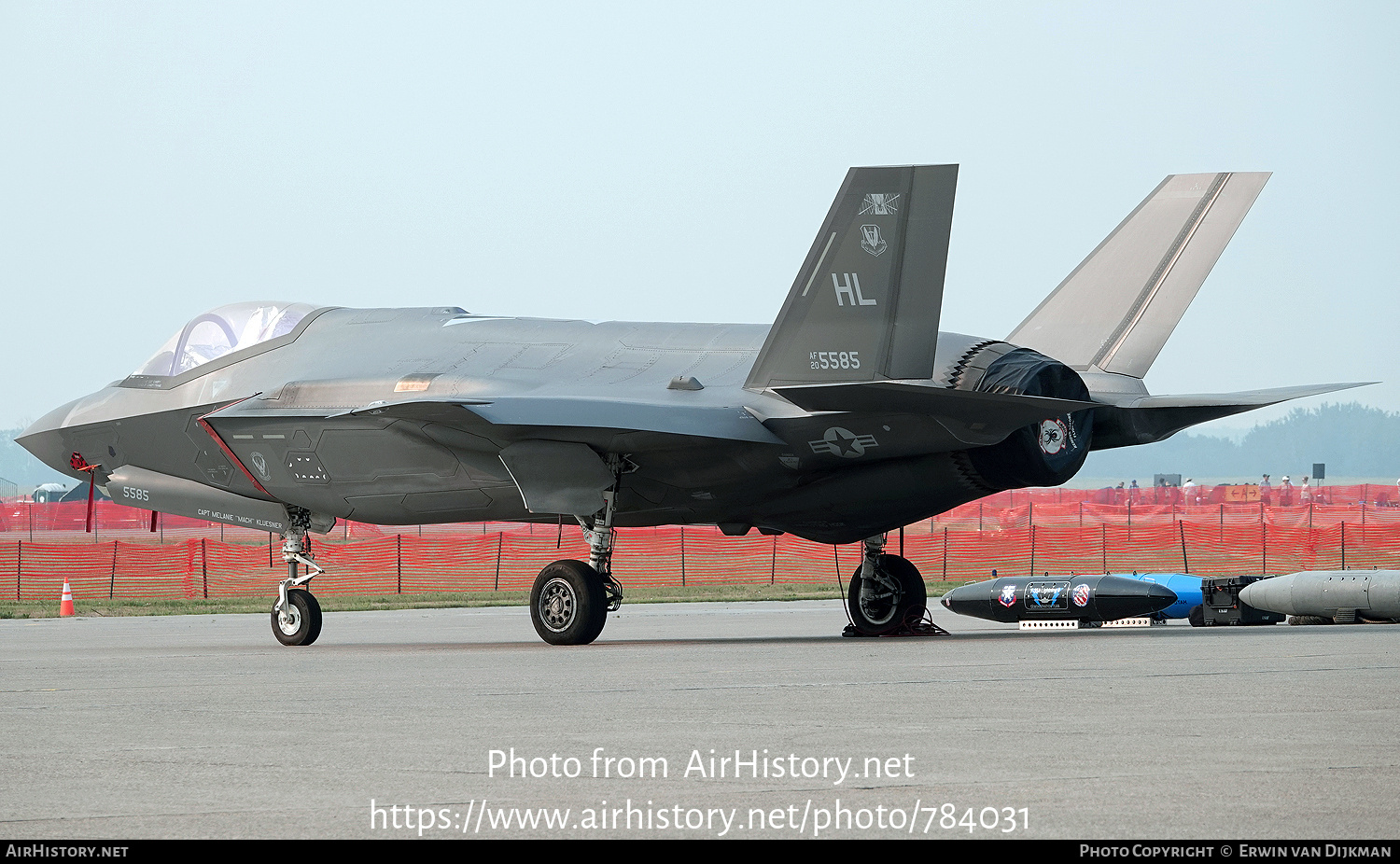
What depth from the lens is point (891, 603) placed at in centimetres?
1800

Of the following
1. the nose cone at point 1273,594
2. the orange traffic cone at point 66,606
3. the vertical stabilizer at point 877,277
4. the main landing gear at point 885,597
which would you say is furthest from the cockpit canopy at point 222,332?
the nose cone at point 1273,594

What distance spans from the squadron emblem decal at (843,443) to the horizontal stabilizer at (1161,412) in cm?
289

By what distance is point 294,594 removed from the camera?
57.2ft

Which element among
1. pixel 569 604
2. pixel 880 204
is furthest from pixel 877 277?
pixel 569 604

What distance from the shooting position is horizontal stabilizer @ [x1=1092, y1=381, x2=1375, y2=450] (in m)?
16.1

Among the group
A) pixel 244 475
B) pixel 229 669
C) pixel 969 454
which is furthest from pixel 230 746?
pixel 244 475

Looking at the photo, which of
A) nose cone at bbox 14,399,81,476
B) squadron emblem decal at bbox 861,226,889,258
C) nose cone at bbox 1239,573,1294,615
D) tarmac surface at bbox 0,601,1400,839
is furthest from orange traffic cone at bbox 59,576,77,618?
nose cone at bbox 1239,573,1294,615

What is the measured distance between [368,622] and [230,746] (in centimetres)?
1639

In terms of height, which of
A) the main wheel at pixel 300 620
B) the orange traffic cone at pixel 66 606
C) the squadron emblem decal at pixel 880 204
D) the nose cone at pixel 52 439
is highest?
the squadron emblem decal at pixel 880 204

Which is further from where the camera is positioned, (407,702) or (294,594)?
(294,594)

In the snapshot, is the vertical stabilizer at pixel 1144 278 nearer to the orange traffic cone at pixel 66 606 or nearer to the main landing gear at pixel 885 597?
the main landing gear at pixel 885 597

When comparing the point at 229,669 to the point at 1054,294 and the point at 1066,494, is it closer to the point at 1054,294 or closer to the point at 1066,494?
the point at 1054,294

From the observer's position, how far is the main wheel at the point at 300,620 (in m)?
17.4

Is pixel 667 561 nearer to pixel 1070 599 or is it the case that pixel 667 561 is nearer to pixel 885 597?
pixel 1070 599
